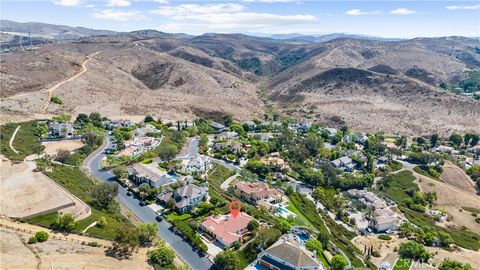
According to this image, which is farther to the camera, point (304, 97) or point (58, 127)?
point (304, 97)

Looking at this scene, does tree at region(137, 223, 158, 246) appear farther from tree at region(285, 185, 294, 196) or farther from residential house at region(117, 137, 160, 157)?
residential house at region(117, 137, 160, 157)

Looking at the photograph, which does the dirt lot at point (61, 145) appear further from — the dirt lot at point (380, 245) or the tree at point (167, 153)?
the dirt lot at point (380, 245)

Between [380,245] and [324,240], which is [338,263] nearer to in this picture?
[324,240]

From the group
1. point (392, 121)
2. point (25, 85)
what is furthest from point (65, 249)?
point (392, 121)

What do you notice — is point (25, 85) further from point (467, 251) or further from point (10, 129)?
point (467, 251)

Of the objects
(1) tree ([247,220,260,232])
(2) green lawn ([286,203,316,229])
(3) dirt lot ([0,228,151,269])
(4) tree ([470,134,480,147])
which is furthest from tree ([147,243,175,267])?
(4) tree ([470,134,480,147])

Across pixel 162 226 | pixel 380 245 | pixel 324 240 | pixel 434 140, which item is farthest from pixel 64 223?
pixel 434 140
